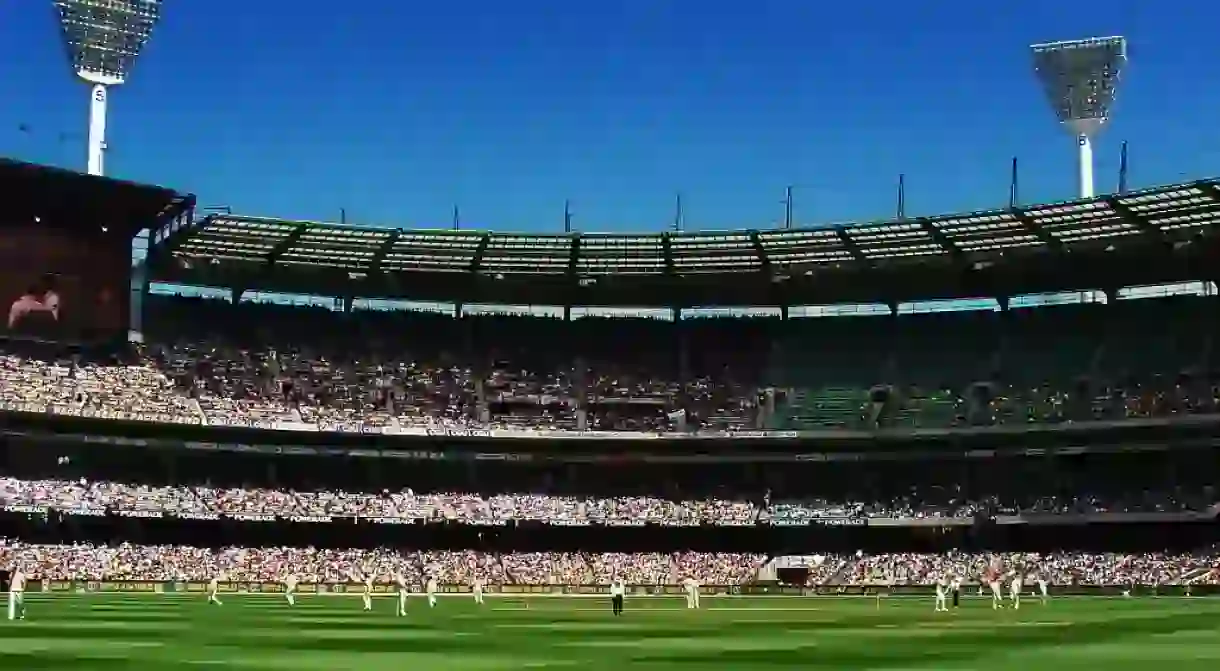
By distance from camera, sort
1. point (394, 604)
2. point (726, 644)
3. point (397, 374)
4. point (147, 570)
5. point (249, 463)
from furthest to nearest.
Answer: point (397, 374) < point (249, 463) < point (147, 570) < point (394, 604) < point (726, 644)

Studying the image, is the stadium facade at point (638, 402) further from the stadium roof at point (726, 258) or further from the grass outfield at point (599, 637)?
the grass outfield at point (599, 637)

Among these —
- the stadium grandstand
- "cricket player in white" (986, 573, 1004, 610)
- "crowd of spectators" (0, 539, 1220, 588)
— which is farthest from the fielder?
"crowd of spectators" (0, 539, 1220, 588)

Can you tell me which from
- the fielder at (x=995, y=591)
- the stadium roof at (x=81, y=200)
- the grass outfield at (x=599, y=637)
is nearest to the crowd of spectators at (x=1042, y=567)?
the fielder at (x=995, y=591)

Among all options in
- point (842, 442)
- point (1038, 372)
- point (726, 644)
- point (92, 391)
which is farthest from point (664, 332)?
point (726, 644)

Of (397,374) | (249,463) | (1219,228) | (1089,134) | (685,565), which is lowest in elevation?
(685,565)

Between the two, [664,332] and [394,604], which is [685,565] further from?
[394,604]

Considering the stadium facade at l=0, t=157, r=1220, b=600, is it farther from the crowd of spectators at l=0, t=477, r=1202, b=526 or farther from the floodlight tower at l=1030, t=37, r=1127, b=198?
the floodlight tower at l=1030, t=37, r=1127, b=198
